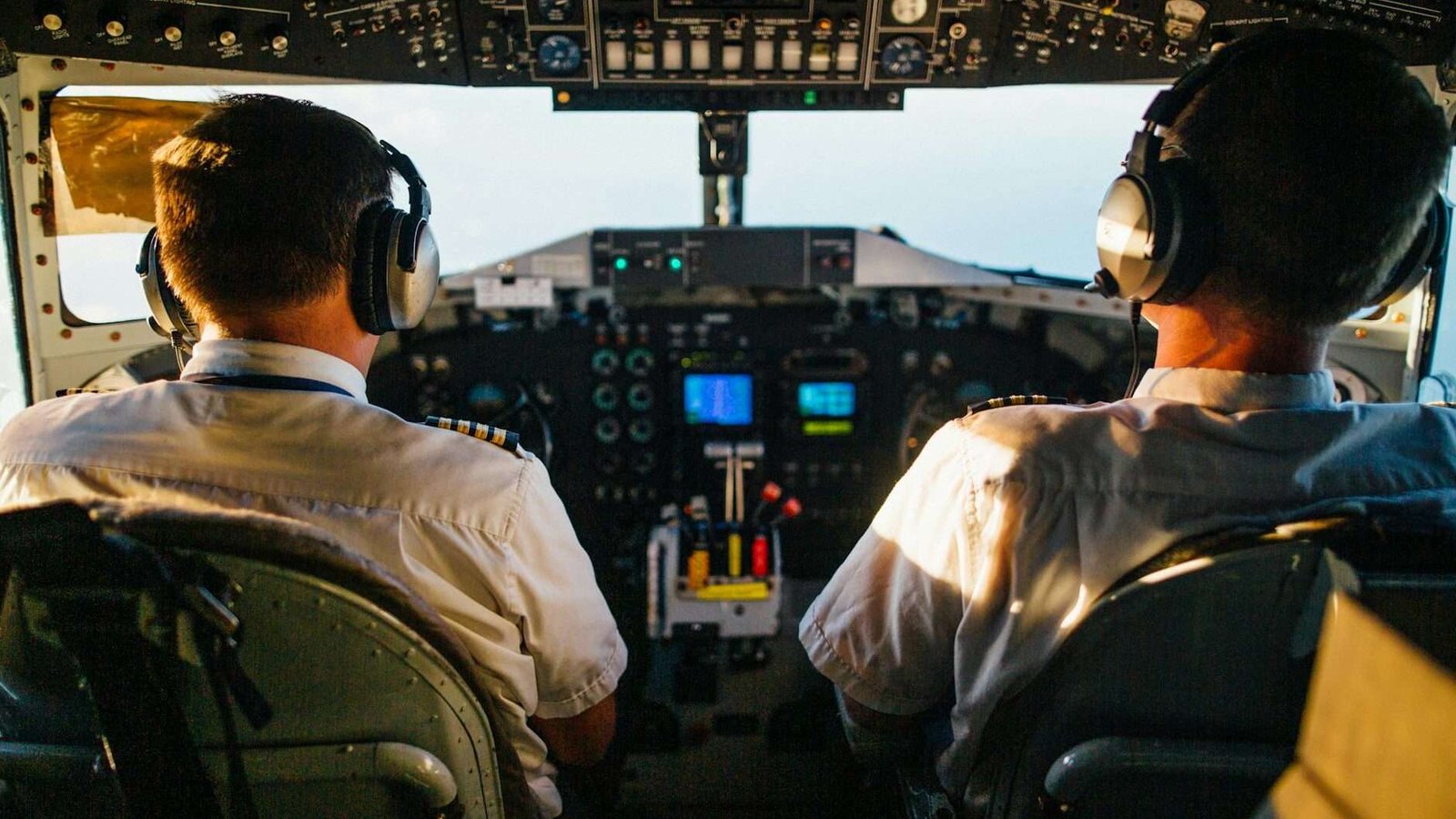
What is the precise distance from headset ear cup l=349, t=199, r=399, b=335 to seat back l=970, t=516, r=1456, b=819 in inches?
34.8

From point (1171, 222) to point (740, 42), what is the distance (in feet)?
4.92

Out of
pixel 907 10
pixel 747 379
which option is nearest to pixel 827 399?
pixel 747 379

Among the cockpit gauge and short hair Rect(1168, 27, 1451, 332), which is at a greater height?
the cockpit gauge

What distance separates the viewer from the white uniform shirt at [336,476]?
1.02 m

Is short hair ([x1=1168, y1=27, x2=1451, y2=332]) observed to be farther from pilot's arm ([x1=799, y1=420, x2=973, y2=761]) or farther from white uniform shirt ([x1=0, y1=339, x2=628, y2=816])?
white uniform shirt ([x1=0, y1=339, x2=628, y2=816])

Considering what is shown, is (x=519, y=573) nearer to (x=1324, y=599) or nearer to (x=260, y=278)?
(x=260, y=278)

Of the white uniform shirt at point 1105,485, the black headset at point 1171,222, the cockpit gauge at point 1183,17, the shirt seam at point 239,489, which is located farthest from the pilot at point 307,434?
the cockpit gauge at point 1183,17

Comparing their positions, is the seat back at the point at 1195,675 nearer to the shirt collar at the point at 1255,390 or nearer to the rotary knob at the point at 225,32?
the shirt collar at the point at 1255,390

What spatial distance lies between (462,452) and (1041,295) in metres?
1.76

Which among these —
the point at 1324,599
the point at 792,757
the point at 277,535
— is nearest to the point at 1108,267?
the point at 1324,599

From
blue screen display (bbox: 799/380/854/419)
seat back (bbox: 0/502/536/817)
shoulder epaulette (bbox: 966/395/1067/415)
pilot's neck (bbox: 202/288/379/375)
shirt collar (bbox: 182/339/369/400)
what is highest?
pilot's neck (bbox: 202/288/379/375)

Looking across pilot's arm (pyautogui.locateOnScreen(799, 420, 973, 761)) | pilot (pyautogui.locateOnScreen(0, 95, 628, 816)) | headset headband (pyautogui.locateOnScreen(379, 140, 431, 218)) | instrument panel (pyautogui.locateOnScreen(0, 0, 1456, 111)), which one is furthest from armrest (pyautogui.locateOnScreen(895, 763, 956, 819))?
instrument panel (pyautogui.locateOnScreen(0, 0, 1456, 111))

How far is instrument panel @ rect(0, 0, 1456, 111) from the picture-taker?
2201 mm

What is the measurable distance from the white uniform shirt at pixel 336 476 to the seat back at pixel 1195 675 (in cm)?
56
